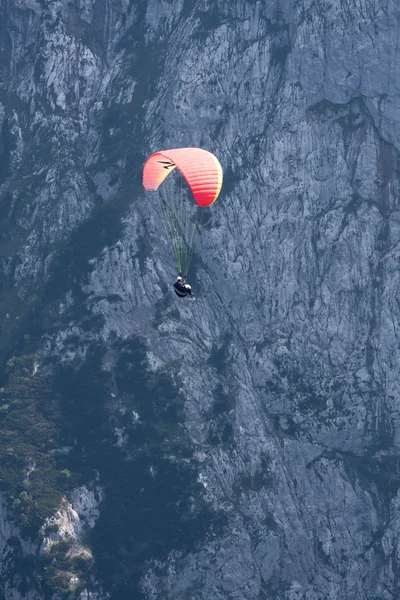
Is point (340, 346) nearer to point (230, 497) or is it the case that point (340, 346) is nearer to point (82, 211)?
point (230, 497)

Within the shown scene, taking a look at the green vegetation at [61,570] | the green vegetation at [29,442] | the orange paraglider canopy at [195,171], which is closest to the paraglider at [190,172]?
the orange paraglider canopy at [195,171]

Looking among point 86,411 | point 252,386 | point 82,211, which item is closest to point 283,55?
point 82,211

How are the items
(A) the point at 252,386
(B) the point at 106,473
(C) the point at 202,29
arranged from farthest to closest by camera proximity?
1. (C) the point at 202,29
2. (A) the point at 252,386
3. (B) the point at 106,473

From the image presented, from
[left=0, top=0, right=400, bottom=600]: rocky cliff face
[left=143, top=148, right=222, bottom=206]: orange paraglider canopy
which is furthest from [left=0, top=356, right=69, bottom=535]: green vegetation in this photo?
[left=143, top=148, right=222, bottom=206]: orange paraglider canopy

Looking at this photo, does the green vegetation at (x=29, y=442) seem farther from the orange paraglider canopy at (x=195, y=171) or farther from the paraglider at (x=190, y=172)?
the orange paraglider canopy at (x=195, y=171)

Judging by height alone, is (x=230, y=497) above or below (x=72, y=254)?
below

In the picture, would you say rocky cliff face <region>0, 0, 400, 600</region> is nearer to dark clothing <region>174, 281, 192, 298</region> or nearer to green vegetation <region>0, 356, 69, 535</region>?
green vegetation <region>0, 356, 69, 535</region>
